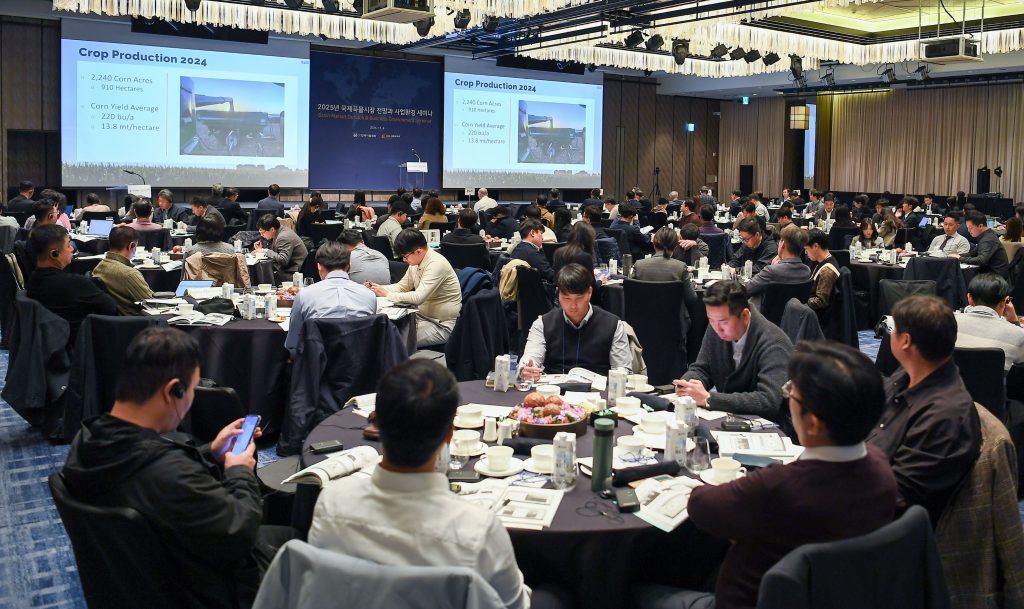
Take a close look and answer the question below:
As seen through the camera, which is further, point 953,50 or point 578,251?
point 953,50

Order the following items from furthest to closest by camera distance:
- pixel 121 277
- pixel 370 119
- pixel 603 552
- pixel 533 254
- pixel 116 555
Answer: pixel 370 119, pixel 533 254, pixel 121 277, pixel 603 552, pixel 116 555

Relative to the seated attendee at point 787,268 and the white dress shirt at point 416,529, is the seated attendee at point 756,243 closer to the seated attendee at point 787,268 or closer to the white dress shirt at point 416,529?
the seated attendee at point 787,268

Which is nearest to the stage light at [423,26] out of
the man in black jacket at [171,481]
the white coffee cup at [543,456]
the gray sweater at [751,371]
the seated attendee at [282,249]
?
the seated attendee at [282,249]

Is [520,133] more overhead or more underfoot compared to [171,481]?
more overhead

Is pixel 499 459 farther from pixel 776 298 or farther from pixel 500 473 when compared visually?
pixel 776 298

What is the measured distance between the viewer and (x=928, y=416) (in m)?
2.79

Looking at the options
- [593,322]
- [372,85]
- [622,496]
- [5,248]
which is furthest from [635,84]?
[622,496]

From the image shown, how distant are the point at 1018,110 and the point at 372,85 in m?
12.3

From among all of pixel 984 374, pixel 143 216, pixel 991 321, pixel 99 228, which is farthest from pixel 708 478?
pixel 99 228

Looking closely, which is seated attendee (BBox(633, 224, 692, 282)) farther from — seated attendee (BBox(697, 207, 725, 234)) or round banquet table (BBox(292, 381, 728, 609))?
round banquet table (BBox(292, 381, 728, 609))

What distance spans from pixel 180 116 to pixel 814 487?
14.9 m

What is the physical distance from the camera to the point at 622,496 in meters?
2.62

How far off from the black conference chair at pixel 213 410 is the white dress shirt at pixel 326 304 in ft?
5.99

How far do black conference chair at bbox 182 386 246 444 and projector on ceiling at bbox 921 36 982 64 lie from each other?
31.8ft
